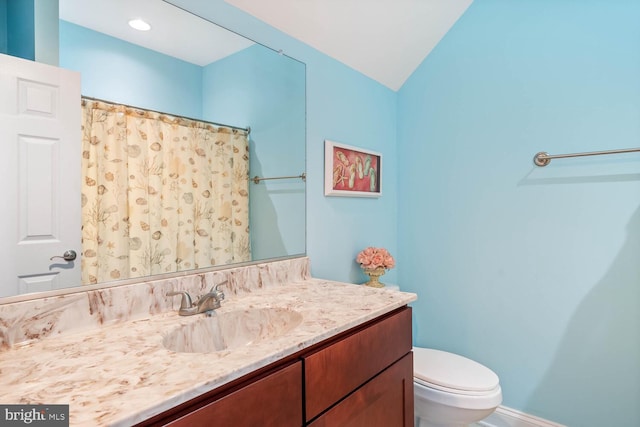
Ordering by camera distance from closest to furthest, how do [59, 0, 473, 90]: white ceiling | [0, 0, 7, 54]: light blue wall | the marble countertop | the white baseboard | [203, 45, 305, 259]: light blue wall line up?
the marble countertop → [0, 0, 7, 54]: light blue wall → [59, 0, 473, 90]: white ceiling → [203, 45, 305, 259]: light blue wall → the white baseboard

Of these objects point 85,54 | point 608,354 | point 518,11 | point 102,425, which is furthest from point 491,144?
point 102,425

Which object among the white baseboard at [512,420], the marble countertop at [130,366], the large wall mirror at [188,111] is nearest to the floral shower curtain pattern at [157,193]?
the large wall mirror at [188,111]

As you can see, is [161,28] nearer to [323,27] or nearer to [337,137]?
[323,27]


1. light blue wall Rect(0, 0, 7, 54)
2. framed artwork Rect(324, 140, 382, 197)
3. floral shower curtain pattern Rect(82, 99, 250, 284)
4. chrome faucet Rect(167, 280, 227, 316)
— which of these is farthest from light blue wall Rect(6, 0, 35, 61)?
framed artwork Rect(324, 140, 382, 197)

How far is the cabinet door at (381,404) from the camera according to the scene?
898mm

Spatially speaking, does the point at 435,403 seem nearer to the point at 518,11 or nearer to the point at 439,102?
the point at 439,102

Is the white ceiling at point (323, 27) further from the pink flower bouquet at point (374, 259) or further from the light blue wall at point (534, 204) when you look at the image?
the pink flower bouquet at point (374, 259)

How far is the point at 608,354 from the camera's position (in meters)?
1.56

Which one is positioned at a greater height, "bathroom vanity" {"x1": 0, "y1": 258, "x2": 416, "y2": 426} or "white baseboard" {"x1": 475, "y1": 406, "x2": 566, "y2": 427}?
"bathroom vanity" {"x1": 0, "y1": 258, "x2": 416, "y2": 426}

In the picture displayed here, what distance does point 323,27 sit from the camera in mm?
1591

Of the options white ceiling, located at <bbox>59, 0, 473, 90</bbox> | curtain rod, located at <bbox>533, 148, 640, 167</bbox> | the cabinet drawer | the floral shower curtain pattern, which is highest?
white ceiling, located at <bbox>59, 0, 473, 90</bbox>

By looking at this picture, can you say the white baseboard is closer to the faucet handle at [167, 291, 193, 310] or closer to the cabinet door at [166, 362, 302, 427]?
the cabinet door at [166, 362, 302, 427]

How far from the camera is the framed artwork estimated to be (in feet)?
5.63

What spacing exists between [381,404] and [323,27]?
1581 millimetres
